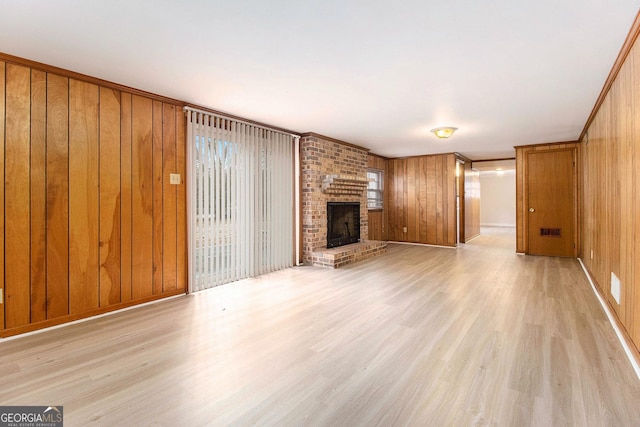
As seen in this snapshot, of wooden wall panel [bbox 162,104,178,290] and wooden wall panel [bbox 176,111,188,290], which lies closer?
wooden wall panel [bbox 162,104,178,290]

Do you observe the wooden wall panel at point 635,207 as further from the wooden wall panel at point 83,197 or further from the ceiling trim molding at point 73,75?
the wooden wall panel at point 83,197

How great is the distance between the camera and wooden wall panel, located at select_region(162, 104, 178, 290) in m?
3.46

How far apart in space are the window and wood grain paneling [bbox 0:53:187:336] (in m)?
4.96

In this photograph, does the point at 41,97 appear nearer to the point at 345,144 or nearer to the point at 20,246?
the point at 20,246

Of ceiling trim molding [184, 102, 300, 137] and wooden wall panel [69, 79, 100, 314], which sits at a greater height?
ceiling trim molding [184, 102, 300, 137]

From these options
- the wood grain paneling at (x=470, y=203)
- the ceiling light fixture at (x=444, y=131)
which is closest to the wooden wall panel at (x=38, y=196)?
the ceiling light fixture at (x=444, y=131)

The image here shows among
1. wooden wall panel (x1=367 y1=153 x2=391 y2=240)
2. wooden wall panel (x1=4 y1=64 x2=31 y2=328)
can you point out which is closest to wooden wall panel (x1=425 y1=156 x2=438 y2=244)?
wooden wall panel (x1=367 y1=153 x2=391 y2=240)

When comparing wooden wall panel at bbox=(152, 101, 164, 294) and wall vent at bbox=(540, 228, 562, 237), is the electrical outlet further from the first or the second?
wall vent at bbox=(540, 228, 562, 237)

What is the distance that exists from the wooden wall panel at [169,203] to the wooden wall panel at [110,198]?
0.46 meters

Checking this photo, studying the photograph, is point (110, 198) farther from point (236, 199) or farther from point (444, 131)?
point (444, 131)

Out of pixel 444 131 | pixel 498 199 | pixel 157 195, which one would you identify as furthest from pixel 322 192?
pixel 498 199

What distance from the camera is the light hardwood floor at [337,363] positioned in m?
1.58
